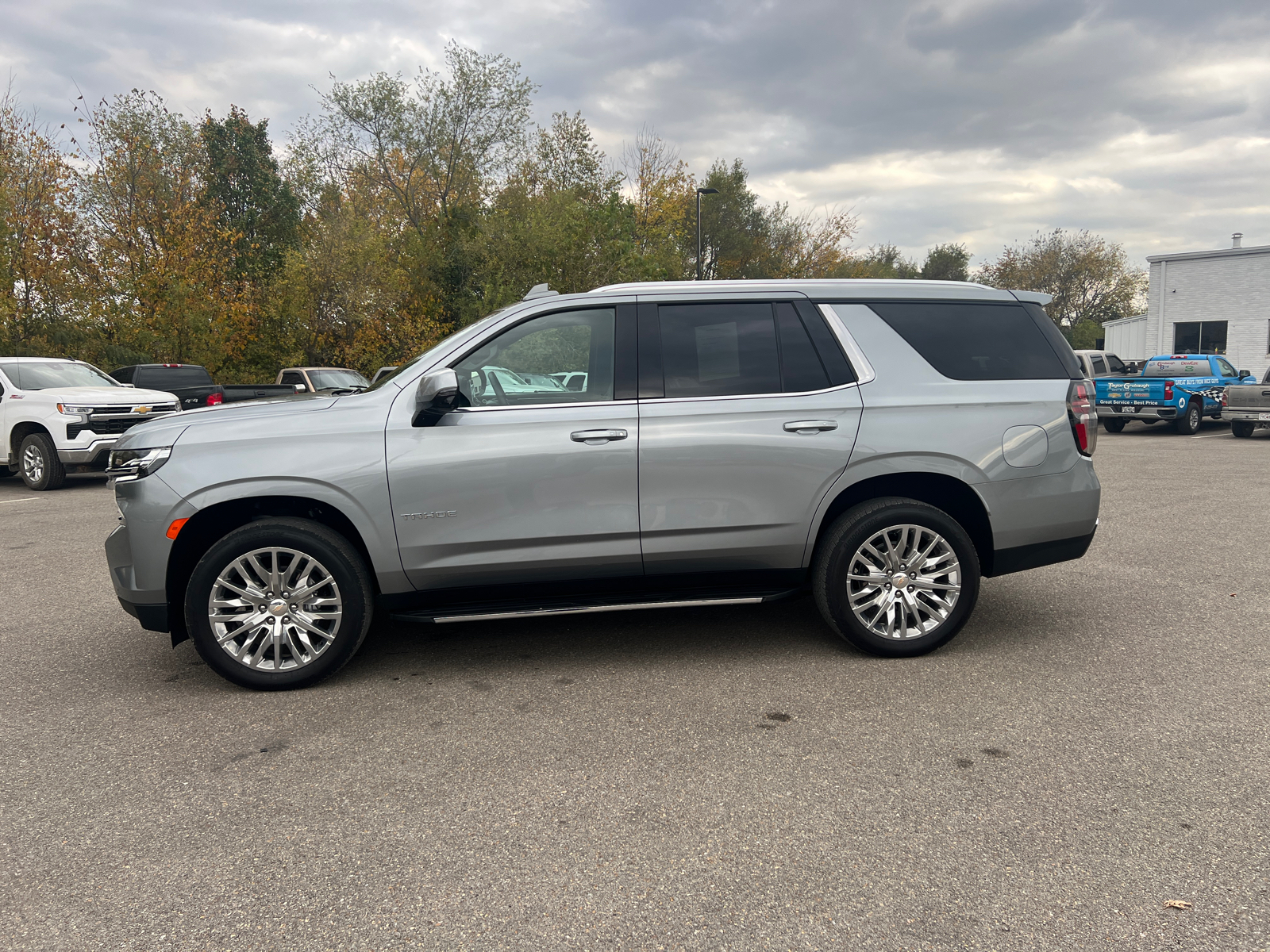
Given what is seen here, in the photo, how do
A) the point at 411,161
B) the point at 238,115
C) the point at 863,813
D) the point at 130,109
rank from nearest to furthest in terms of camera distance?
the point at 863,813 → the point at 130,109 → the point at 411,161 → the point at 238,115

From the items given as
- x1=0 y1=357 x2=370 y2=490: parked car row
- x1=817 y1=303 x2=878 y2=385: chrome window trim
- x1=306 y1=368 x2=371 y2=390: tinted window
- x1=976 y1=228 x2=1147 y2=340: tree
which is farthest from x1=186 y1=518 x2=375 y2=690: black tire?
x1=976 y1=228 x2=1147 y2=340: tree

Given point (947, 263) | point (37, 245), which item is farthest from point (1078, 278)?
point (37, 245)

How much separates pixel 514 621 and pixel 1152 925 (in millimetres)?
3760

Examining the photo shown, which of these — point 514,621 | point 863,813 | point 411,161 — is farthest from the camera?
point 411,161

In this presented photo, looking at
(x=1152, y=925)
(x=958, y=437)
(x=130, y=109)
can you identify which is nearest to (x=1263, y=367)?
(x=958, y=437)

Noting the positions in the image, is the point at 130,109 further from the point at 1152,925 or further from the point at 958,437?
the point at 1152,925

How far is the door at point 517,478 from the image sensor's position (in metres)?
4.27

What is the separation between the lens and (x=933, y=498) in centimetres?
484

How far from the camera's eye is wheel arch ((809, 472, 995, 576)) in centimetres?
467

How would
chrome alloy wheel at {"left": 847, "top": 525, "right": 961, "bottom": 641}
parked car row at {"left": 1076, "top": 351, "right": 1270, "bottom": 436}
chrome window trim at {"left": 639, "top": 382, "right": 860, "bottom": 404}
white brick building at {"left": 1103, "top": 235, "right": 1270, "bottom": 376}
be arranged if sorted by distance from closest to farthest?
chrome window trim at {"left": 639, "top": 382, "right": 860, "bottom": 404} → chrome alloy wheel at {"left": 847, "top": 525, "right": 961, "bottom": 641} → parked car row at {"left": 1076, "top": 351, "right": 1270, "bottom": 436} → white brick building at {"left": 1103, "top": 235, "right": 1270, "bottom": 376}

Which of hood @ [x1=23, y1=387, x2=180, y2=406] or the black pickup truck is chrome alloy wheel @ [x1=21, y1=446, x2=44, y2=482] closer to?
hood @ [x1=23, y1=387, x2=180, y2=406]

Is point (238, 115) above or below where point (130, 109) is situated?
above

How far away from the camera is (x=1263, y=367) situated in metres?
34.6

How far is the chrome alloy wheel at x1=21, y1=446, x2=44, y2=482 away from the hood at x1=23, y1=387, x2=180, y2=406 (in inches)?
31.6
